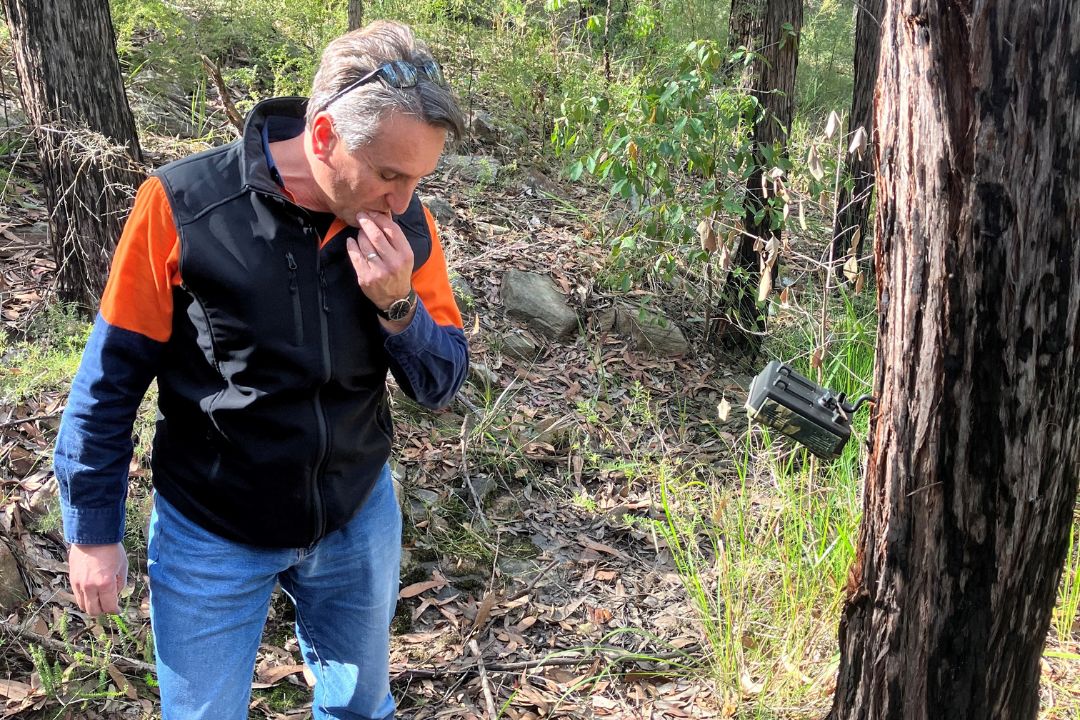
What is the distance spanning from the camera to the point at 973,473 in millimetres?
1951

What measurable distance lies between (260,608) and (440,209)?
4624 millimetres

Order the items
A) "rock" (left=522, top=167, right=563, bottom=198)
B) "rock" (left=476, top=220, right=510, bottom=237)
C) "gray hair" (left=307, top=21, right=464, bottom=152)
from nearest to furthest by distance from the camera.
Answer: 1. "gray hair" (left=307, top=21, right=464, bottom=152)
2. "rock" (left=476, top=220, right=510, bottom=237)
3. "rock" (left=522, top=167, right=563, bottom=198)

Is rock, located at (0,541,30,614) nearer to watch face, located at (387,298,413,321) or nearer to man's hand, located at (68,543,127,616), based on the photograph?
man's hand, located at (68,543,127,616)

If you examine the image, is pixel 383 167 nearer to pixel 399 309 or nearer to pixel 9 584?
pixel 399 309

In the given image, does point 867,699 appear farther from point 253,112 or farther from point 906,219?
point 253,112

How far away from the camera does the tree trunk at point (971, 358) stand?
68.3 inches

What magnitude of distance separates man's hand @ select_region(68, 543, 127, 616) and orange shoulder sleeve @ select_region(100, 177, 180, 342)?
20.9 inches

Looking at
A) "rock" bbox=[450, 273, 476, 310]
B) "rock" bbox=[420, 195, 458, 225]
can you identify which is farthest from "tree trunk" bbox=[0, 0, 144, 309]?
"rock" bbox=[420, 195, 458, 225]

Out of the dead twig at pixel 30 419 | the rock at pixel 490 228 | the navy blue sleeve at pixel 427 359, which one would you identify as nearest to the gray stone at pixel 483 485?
the dead twig at pixel 30 419

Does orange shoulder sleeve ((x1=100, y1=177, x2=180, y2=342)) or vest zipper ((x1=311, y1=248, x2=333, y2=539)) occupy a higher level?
orange shoulder sleeve ((x1=100, y1=177, x2=180, y2=342))

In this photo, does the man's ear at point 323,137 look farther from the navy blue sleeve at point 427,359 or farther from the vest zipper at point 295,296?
the navy blue sleeve at point 427,359

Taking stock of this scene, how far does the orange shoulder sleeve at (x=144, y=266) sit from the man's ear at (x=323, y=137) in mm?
338

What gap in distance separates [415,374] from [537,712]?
1734 millimetres

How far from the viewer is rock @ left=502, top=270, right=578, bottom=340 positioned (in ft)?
19.6
